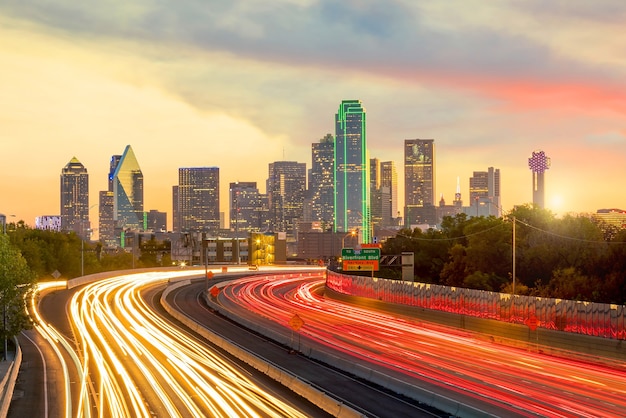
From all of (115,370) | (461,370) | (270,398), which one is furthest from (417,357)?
(115,370)

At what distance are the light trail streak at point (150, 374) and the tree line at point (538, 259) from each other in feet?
92.5

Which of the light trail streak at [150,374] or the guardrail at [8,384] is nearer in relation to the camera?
the light trail streak at [150,374]

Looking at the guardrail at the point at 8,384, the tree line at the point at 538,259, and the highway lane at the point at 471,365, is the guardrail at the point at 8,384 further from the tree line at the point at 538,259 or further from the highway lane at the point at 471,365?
the tree line at the point at 538,259

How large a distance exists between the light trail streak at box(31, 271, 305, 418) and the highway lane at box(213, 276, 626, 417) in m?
7.57

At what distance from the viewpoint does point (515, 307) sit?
49.8 m

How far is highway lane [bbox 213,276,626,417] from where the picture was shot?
96.6ft

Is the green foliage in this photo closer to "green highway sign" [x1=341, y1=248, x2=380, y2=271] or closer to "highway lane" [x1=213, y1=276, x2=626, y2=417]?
"highway lane" [x1=213, y1=276, x2=626, y2=417]

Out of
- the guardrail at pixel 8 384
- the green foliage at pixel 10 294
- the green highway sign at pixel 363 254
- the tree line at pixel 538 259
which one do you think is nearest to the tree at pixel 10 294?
the green foliage at pixel 10 294

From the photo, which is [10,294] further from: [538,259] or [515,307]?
[538,259]

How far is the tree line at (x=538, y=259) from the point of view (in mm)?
73000

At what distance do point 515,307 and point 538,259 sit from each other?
3699 cm

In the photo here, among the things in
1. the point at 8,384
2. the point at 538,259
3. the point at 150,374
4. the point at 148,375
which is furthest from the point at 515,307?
the point at 538,259

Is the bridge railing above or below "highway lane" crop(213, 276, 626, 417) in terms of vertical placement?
above

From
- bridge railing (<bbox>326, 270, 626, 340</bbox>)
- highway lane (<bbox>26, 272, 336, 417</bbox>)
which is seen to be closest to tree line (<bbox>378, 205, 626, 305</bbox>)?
bridge railing (<bbox>326, 270, 626, 340</bbox>)
